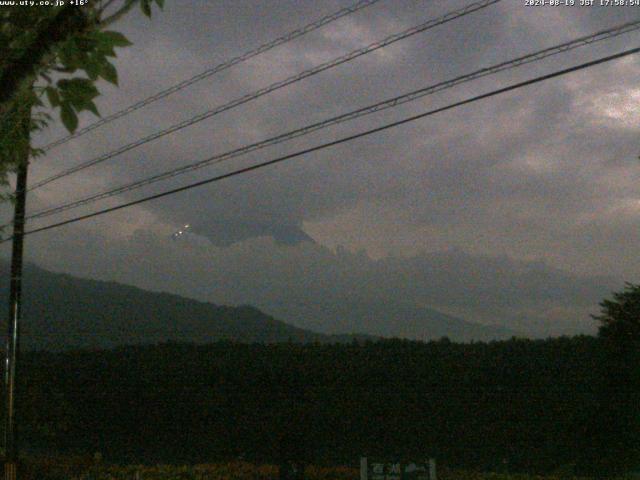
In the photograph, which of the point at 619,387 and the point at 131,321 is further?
the point at 131,321

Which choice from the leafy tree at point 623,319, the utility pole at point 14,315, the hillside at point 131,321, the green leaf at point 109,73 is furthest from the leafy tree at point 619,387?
the hillside at point 131,321

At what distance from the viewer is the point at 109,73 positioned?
3176 mm

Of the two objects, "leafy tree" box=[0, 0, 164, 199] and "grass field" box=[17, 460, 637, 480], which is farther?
"grass field" box=[17, 460, 637, 480]

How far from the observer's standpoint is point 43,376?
27.3 metres

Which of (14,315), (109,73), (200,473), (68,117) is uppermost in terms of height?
(14,315)

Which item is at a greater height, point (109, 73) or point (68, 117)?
point (109, 73)

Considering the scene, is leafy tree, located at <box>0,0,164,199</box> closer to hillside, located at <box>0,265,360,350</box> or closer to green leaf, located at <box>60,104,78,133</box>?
green leaf, located at <box>60,104,78,133</box>

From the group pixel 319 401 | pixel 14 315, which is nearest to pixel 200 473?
pixel 14 315

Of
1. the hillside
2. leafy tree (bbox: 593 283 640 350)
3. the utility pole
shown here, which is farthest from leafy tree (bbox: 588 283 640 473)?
the hillside

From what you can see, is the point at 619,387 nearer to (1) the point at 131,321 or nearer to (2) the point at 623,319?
(2) the point at 623,319

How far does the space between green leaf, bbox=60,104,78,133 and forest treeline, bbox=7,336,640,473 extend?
15422 mm

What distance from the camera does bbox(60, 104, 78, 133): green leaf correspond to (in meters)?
3.08

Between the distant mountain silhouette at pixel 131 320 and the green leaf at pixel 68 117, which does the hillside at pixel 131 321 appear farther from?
the green leaf at pixel 68 117

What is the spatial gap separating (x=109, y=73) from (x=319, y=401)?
2147 cm
